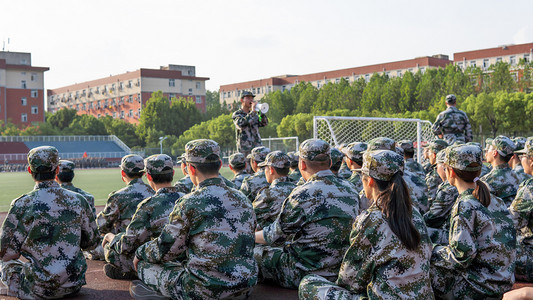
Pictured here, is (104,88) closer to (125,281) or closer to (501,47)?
(501,47)

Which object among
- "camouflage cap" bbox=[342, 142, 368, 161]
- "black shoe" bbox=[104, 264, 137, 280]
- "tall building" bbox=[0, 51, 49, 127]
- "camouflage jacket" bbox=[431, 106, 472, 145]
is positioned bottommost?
"black shoe" bbox=[104, 264, 137, 280]

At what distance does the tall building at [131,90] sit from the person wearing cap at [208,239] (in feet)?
266

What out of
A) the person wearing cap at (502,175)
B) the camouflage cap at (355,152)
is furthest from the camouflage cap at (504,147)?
the camouflage cap at (355,152)

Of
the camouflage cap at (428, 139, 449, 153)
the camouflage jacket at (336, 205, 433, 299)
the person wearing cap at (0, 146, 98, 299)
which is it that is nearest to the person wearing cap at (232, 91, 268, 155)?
the camouflage cap at (428, 139, 449, 153)

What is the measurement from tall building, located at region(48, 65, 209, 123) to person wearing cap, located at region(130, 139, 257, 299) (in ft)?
266

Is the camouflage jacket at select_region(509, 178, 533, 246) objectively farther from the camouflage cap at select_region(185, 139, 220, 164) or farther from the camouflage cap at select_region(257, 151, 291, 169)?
the camouflage cap at select_region(185, 139, 220, 164)

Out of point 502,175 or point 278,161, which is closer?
point 278,161

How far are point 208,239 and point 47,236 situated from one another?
65.1 inches

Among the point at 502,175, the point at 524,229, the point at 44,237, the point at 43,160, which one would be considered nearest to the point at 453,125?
the point at 502,175

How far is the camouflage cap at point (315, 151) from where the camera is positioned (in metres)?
5.00

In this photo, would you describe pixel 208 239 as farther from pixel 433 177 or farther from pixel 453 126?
pixel 453 126

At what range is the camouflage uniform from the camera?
1102 cm

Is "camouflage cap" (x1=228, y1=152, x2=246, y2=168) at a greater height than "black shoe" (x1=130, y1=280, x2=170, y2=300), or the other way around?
"camouflage cap" (x1=228, y1=152, x2=246, y2=168)

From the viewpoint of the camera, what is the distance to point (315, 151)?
16.5 feet
